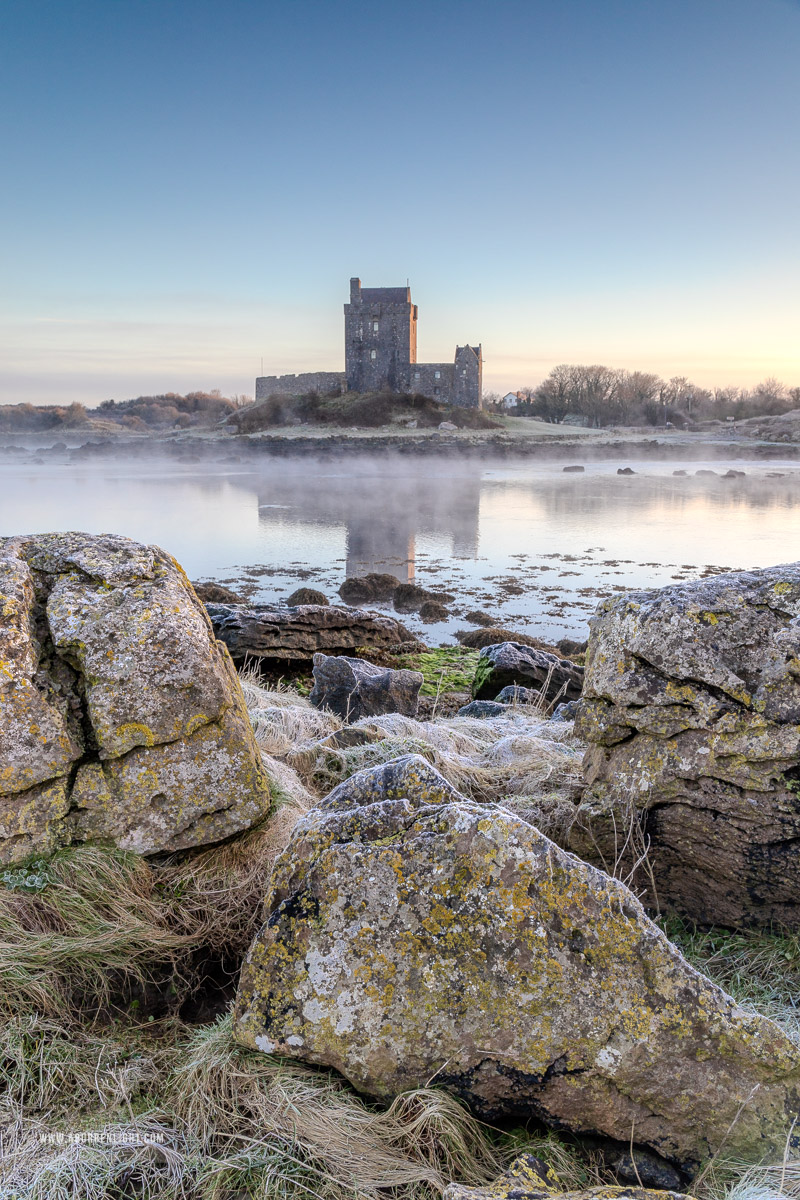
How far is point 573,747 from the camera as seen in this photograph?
5.69m

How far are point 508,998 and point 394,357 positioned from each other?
80.9 meters

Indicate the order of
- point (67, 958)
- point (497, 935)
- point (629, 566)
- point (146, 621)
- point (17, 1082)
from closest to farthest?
point (497, 935)
point (17, 1082)
point (67, 958)
point (146, 621)
point (629, 566)

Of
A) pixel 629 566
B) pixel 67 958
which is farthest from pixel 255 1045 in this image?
pixel 629 566

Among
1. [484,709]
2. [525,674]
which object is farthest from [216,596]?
A: [484,709]

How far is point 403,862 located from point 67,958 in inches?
62.1

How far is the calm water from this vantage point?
1817cm

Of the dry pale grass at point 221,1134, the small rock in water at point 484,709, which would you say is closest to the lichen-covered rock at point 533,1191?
the dry pale grass at point 221,1134

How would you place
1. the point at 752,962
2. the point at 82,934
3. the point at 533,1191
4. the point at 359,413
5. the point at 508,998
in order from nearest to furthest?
the point at 533,1191 → the point at 508,998 → the point at 82,934 → the point at 752,962 → the point at 359,413

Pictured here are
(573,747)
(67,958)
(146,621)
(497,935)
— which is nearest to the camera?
(497,935)

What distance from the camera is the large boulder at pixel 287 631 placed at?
971 centimetres

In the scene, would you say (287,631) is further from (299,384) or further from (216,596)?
(299,384)

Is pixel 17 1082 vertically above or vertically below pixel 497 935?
below

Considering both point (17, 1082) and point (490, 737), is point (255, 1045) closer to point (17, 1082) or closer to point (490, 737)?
point (17, 1082)

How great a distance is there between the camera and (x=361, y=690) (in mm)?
7844
